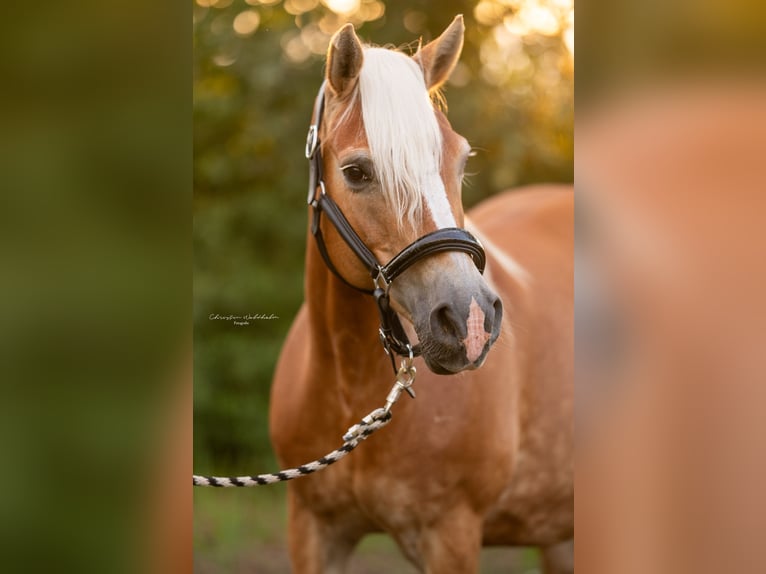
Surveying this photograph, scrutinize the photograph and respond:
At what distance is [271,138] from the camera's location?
2557 mm

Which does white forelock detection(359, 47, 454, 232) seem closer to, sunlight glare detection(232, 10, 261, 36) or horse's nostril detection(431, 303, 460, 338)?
horse's nostril detection(431, 303, 460, 338)

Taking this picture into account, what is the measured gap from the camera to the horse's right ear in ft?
4.83

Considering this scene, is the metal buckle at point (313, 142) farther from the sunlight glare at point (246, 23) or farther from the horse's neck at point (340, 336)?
the sunlight glare at point (246, 23)

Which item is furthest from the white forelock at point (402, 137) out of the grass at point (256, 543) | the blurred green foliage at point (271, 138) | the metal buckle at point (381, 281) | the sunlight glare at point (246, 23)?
the grass at point (256, 543)

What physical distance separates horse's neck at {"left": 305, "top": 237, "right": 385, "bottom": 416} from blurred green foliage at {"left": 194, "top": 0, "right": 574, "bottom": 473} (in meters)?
0.66

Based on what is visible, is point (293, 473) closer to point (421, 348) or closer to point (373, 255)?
point (421, 348)

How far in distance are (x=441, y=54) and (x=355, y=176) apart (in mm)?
409

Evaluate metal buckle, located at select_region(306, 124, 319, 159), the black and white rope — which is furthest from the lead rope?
metal buckle, located at select_region(306, 124, 319, 159)

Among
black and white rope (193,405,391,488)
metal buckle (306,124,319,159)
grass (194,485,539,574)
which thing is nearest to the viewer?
black and white rope (193,405,391,488)

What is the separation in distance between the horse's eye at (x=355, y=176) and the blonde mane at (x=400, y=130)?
5 cm

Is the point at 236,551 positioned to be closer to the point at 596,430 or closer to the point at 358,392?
the point at 358,392

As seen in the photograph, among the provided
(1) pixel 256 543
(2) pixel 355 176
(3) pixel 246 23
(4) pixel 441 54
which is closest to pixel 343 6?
(3) pixel 246 23

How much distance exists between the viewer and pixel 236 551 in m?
2.46

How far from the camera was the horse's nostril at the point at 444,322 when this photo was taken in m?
1.34
